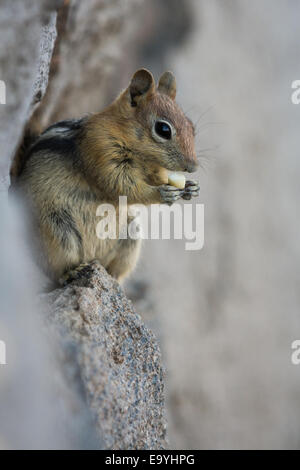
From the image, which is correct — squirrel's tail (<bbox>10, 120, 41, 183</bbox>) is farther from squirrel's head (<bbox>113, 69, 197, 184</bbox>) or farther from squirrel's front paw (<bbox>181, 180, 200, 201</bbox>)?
squirrel's front paw (<bbox>181, 180, 200, 201</bbox>)

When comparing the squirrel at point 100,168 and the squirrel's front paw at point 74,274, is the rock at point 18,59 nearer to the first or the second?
the squirrel at point 100,168

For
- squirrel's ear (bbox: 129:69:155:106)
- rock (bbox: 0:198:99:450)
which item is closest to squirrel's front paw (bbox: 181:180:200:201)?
squirrel's ear (bbox: 129:69:155:106)

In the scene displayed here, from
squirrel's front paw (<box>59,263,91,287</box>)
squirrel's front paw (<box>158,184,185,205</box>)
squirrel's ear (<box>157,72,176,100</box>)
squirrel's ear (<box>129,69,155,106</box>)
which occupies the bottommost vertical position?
squirrel's front paw (<box>59,263,91,287</box>)

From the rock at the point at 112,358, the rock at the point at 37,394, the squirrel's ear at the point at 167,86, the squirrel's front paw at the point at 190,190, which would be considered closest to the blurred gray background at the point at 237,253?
the squirrel's ear at the point at 167,86

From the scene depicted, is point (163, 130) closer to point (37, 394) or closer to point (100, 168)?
point (100, 168)

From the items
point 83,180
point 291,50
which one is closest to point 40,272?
point 83,180

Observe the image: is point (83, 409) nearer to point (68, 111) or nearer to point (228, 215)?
point (68, 111)

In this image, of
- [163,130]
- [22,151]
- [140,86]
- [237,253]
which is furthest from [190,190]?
[237,253]

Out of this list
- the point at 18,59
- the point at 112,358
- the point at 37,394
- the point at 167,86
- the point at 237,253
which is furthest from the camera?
the point at 237,253
